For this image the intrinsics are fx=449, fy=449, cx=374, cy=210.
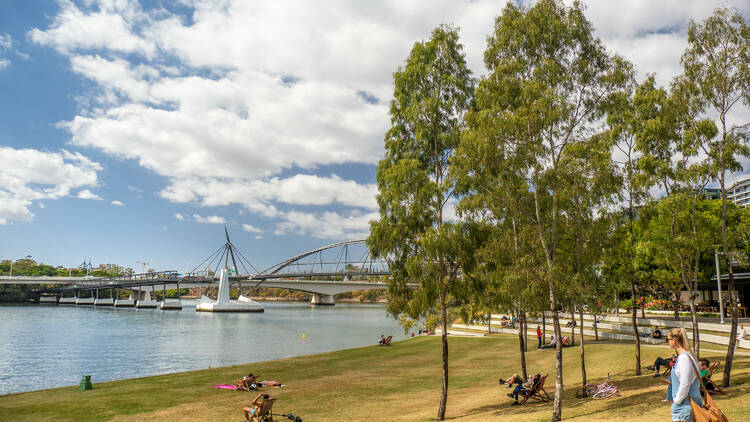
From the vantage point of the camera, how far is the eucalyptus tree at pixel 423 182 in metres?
17.6

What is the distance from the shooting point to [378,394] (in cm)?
2266

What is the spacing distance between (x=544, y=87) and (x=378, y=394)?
641 inches

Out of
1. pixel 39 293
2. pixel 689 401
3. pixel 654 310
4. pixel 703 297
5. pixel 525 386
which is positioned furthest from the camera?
pixel 39 293

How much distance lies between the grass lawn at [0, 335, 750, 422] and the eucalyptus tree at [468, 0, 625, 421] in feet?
11.3

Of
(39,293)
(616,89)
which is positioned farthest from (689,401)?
(39,293)

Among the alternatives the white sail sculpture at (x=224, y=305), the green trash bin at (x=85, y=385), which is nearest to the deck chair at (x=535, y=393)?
the green trash bin at (x=85, y=385)

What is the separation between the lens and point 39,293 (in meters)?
167

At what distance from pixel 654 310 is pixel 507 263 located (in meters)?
59.4

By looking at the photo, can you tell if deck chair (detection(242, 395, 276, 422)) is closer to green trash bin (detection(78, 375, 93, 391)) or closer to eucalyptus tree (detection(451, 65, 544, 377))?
eucalyptus tree (detection(451, 65, 544, 377))

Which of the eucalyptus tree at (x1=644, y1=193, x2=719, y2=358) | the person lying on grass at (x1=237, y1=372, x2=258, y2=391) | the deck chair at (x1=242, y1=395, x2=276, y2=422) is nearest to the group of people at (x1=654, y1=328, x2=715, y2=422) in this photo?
the deck chair at (x1=242, y1=395, x2=276, y2=422)

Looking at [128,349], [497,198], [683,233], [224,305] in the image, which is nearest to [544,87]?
[497,198]

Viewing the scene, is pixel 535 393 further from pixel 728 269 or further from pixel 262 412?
pixel 262 412

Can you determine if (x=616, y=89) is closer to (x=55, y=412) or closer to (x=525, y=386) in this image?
(x=525, y=386)

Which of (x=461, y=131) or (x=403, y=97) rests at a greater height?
(x=403, y=97)
